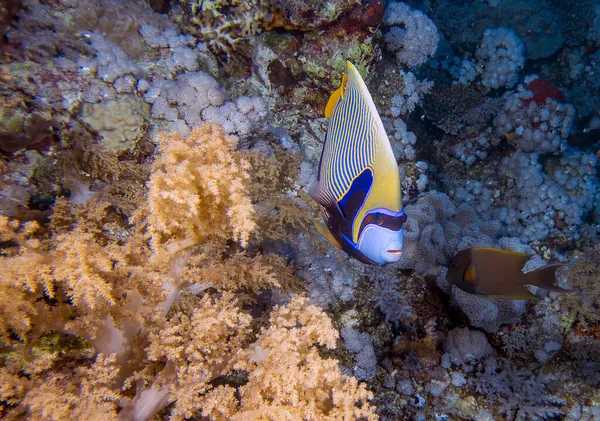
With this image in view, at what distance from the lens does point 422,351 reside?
3465mm

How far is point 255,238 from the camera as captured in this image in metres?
2.77

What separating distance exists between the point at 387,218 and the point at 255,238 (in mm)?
1482

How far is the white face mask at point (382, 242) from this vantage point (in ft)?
4.92

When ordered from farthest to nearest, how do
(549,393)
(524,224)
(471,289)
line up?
(524,224) < (549,393) < (471,289)

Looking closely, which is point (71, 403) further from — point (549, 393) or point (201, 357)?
point (549, 393)

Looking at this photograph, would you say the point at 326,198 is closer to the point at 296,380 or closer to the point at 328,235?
the point at 328,235

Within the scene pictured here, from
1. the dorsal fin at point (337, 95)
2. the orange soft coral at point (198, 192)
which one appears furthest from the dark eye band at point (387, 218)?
the orange soft coral at point (198, 192)

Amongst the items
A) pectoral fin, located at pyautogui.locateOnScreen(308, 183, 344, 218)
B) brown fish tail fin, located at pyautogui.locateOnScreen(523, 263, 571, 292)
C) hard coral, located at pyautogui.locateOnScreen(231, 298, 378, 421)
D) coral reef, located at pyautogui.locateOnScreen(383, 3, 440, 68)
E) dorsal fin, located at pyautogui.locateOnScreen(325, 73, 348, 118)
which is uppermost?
coral reef, located at pyautogui.locateOnScreen(383, 3, 440, 68)

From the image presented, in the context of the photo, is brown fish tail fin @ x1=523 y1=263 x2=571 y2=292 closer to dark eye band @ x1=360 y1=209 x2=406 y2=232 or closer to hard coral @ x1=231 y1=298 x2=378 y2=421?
hard coral @ x1=231 y1=298 x2=378 y2=421

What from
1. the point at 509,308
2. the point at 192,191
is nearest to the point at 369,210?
the point at 192,191

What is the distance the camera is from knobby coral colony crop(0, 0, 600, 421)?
1.94 m

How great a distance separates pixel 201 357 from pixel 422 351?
2357mm

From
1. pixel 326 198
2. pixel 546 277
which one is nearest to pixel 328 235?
pixel 326 198

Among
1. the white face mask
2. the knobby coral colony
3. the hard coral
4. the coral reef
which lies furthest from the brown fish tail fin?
the coral reef
